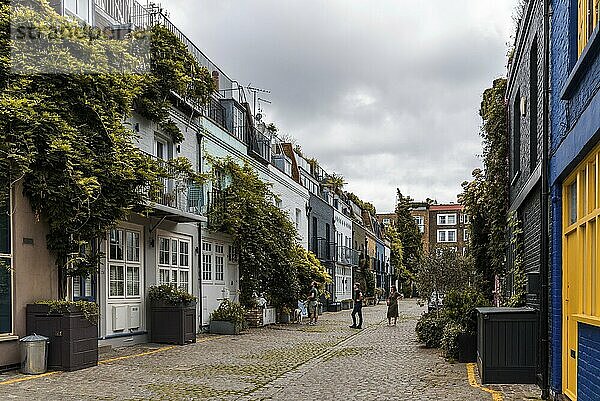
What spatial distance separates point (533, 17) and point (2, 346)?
1004cm

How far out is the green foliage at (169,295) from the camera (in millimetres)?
18016

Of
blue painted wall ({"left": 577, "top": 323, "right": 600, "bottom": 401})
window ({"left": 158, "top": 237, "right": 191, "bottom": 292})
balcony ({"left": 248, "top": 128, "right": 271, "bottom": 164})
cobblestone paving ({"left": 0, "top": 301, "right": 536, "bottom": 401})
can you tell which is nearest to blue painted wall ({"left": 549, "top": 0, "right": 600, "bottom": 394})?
blue painted wall ({"left": 577, "top": 323, "right": 600, "bottom": 401})

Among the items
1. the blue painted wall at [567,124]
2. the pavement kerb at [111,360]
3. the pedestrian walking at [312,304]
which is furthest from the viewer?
the pedestrian walking at [312,304]

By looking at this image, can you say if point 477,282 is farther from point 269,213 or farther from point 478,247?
point 269,213

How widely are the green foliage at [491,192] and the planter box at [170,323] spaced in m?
7.92

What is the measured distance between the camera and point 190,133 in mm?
21062

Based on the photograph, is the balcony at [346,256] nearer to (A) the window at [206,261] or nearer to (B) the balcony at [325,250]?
→ (B) the balcony at [325,250]

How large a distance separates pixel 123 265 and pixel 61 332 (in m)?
4.62

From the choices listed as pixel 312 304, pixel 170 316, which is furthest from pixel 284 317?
pixel 170 316

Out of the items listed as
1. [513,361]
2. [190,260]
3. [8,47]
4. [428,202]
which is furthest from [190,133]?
[428,202]

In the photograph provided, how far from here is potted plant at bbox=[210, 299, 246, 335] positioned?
866 inches

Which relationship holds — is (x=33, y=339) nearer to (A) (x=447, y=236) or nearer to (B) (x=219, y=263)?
(B) (x=219, y=263)

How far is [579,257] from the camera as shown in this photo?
8.17 m

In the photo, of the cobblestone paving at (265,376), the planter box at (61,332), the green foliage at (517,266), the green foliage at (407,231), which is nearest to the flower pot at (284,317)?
the cobblestone paving at (265,376)
